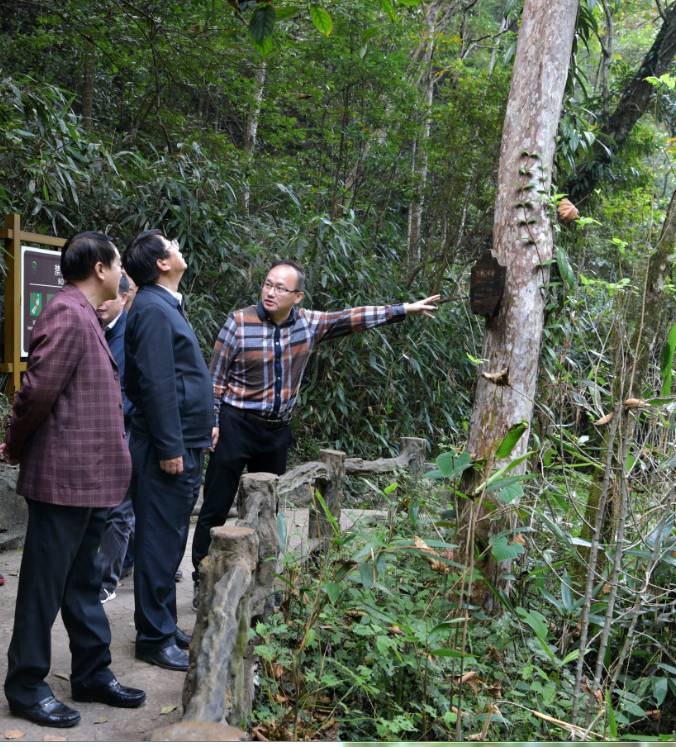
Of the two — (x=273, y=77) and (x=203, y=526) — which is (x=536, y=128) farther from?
→ (x=273, y=77)

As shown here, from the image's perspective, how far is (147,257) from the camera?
11.5ft

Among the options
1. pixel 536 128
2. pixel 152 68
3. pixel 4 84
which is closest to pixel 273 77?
pixel 152 68

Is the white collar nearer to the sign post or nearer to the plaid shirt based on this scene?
the plaid shirt

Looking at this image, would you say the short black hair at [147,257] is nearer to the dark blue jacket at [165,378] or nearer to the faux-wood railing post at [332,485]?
the dark blue jacket at [165,378]

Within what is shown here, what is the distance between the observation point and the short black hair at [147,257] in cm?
352

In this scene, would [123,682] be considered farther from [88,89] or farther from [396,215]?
[396,215]

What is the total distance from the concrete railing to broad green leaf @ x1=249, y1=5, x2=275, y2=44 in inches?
67.1

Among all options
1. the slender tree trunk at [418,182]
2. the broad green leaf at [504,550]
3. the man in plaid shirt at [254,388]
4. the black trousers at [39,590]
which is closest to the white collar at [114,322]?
the man in plaid shirt at [254,388]

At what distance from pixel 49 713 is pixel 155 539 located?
0.79 m

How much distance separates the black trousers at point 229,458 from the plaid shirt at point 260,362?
81mm

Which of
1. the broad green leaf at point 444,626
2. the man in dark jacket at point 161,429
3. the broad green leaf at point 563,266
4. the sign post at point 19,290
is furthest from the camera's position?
the sign post at point 19,290

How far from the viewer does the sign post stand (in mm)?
6027

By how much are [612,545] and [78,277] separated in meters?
2.72

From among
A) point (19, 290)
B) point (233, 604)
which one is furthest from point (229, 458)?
point (19, 290)
